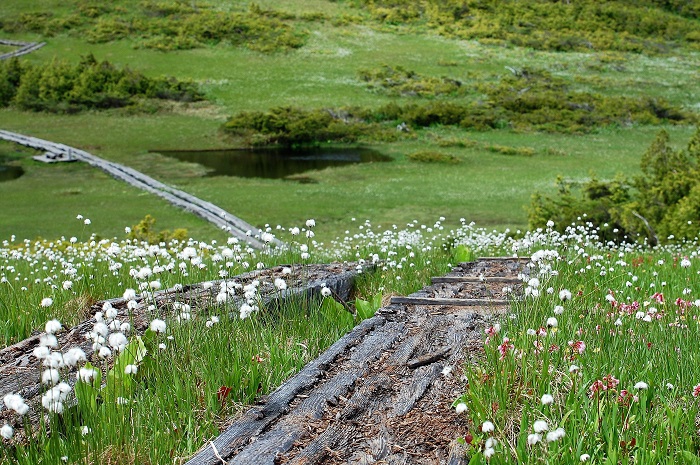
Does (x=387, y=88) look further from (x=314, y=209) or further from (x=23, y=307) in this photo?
(x=23, y=307)

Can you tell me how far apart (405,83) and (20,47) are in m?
39.0

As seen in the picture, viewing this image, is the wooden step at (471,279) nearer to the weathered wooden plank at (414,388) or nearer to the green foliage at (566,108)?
the weathered wooden plank at (414,388)

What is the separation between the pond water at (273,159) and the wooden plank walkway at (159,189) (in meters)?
4.28

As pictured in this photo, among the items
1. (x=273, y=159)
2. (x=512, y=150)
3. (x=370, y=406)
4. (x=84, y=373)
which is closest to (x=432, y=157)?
(x=512, y=150)

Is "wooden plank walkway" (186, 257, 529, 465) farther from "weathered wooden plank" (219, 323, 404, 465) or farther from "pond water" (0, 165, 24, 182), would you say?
"pond water" (0, 165, 24, 182)

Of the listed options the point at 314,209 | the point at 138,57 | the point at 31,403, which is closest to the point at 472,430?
the point at 31,403

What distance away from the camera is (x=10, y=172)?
136 ft

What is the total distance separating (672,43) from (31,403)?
3849 inches

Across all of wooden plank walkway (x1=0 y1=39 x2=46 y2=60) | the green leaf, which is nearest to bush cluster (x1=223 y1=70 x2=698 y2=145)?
wooden plank walkway (x1=0 y1=39 x2=46 y2=60)

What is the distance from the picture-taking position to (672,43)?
90.7 m

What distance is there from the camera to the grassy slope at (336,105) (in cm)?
3128

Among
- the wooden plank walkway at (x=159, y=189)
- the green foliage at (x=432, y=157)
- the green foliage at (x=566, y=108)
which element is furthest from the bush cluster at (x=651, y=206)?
the green foliage at (x=566, y=108)

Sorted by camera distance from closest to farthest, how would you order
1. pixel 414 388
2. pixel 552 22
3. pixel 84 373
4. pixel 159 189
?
pixel 84 373
pixel 414 388
pixel 159 189
pixel 552 22

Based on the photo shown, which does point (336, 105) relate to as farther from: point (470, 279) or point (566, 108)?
point (470, 279)
